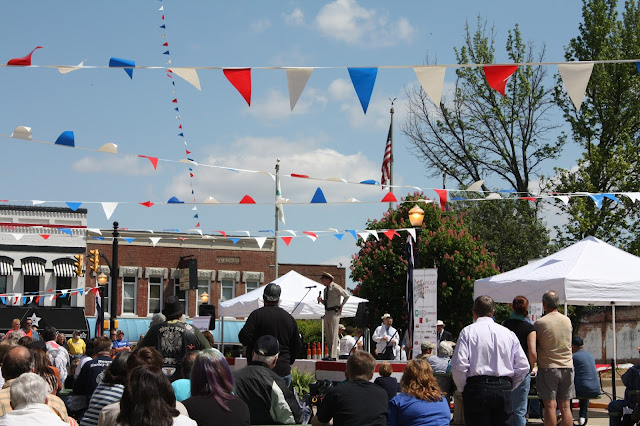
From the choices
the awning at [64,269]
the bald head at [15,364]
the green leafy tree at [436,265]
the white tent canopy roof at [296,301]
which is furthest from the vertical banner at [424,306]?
the awning at [64,269]

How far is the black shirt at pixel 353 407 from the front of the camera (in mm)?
6480

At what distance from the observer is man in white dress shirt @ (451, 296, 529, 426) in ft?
25.6

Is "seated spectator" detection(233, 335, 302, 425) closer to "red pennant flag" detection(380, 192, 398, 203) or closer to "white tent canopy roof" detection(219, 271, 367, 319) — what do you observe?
"red pennant flag" detection(380, 192, 398, 203)

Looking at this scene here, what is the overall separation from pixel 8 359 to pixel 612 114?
29.7m

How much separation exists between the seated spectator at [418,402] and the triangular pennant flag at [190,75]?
159 inches

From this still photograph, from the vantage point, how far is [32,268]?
4175 centimetres

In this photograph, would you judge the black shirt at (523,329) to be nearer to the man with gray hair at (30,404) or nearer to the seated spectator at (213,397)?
the seated spectator at (213,397)

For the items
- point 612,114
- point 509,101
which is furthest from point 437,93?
point 509,101

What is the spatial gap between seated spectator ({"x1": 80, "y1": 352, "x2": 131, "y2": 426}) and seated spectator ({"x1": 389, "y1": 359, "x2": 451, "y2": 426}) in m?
2.15

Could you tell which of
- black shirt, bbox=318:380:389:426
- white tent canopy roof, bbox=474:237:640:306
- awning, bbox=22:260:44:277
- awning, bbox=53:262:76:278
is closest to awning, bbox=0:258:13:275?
awning, bbox=22:260:44:277

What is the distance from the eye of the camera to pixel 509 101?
3638 centimetres

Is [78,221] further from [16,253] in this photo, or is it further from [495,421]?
[495,421]

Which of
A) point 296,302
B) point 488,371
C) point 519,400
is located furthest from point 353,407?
point 296,302

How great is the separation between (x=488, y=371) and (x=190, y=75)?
14.2 ft
